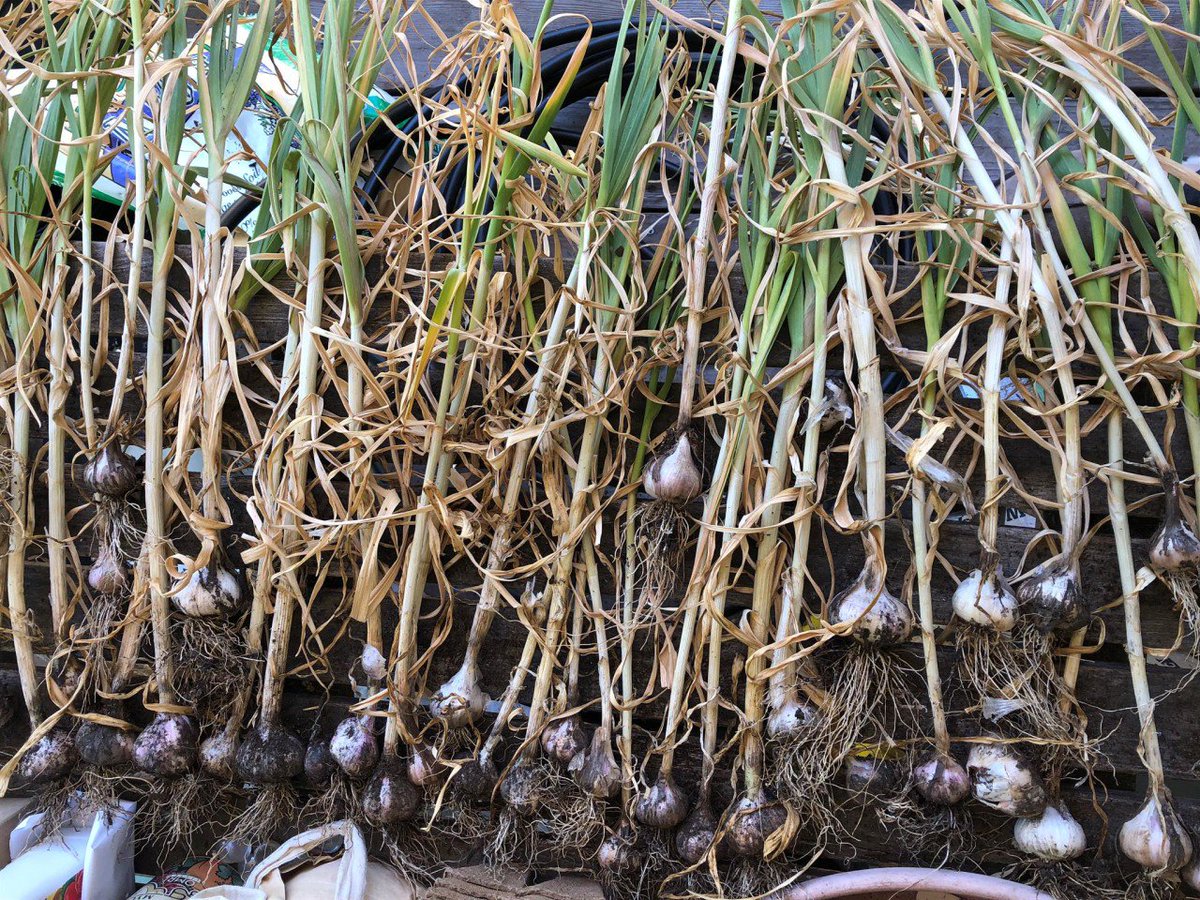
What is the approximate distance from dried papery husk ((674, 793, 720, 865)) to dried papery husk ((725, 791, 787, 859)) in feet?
0.06

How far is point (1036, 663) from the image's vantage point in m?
0.69

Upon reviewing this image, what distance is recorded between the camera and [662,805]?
2.38 feet

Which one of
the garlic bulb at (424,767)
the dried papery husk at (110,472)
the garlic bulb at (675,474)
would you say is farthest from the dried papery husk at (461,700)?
the dried papery husk at (110,472)

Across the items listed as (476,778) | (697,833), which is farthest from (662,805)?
(476,778)

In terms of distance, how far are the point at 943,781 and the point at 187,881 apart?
2.48 feet

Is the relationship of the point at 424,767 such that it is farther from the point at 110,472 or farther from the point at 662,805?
the point at 110,472

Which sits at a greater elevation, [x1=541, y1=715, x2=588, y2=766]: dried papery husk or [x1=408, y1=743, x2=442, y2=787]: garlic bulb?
[x1=541, y1=715, x2=588, y2=766]: dried papery husk

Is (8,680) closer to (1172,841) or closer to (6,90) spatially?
(6,90)

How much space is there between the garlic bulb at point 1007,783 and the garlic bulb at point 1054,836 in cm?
2

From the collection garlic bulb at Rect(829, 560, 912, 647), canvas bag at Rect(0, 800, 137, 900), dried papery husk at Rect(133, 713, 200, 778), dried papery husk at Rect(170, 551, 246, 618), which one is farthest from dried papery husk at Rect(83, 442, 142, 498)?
garlic bulb at Rect(829, 560, 912, 647)

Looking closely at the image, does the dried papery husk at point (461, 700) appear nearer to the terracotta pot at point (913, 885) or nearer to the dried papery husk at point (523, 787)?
the dried papery husk at point (523, 787)

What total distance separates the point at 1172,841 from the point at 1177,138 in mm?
582

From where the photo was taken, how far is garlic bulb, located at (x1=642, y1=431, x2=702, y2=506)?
69cm

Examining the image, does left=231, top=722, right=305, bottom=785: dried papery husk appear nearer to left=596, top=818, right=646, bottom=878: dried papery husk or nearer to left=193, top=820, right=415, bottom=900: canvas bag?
left=193, top=820, right=415, bottom=900: canvas bag
